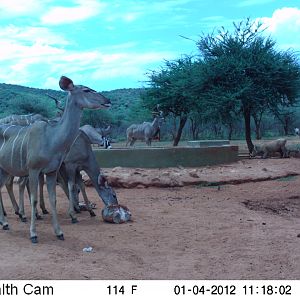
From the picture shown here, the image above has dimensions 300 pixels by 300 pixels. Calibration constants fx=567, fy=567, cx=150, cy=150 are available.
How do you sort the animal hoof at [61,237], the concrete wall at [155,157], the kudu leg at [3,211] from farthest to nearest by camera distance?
the concrete wall at [155,157] < the kudu leg at [3,211] < the animal hoof at [61,237]

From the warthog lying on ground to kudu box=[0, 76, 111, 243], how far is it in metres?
13.8

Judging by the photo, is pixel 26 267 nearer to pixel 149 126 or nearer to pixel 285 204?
pixel 285 204

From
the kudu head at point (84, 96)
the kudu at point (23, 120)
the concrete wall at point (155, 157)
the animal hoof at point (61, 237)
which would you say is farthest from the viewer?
the concrete wall at point (155, 157)

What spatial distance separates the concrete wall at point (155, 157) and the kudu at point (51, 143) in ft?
24.7

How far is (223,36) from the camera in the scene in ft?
80.7

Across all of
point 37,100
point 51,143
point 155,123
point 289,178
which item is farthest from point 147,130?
point 51,143

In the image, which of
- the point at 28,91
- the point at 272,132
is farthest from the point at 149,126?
the point at 28,91

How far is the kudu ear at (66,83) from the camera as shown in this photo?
26.4 ft

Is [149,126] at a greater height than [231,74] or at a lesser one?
lesser

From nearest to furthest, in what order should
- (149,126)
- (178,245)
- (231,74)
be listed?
(178,245) < (231,74) < (149,126)

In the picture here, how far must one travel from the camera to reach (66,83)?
8.09m
